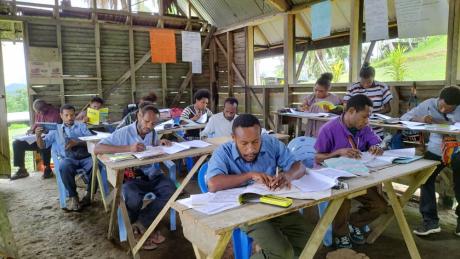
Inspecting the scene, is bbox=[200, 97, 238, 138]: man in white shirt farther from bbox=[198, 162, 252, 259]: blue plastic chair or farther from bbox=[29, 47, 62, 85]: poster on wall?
bbox=[29, 47, 62, 85]: poster on wall

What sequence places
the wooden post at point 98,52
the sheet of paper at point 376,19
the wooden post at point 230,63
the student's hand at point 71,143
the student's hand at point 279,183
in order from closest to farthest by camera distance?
the student's hand at point 279,183, the student's hand at point 71,143, the sheet of paper at point 376,19, the wooden post at point 98,52, the wooden post at point 230,63

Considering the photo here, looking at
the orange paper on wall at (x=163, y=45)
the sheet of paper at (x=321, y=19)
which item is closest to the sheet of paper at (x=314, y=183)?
the sheet of paper at (x=321, y=19)

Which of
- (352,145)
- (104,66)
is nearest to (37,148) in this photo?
(104,66)

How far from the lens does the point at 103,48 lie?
8.14 metres

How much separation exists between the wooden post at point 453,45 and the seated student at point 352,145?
2749mm

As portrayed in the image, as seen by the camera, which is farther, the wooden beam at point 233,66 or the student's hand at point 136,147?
the wooden beam at point 233,66

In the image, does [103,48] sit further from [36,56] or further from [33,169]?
[33,169]

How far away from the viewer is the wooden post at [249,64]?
8.45m

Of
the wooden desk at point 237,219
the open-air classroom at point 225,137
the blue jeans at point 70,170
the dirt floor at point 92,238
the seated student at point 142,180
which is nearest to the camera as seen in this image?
the wooden desk at point 237,219

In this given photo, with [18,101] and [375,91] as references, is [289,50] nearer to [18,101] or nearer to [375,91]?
[375,91]

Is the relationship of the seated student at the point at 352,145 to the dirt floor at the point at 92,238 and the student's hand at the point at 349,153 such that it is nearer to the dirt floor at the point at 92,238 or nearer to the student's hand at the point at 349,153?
the student's hand at the point at 349,153

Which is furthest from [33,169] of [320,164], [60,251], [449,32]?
[449,32]

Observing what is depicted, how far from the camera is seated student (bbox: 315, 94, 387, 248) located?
9.43 ft

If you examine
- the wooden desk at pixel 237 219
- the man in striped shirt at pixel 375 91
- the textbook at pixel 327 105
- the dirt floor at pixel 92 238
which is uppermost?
the man in striped shirt at pixel 375 91
